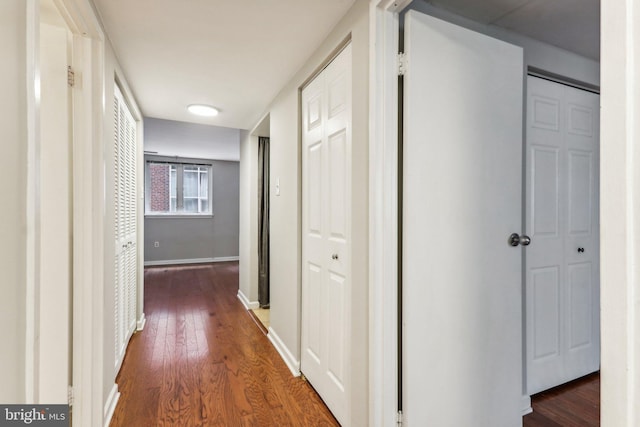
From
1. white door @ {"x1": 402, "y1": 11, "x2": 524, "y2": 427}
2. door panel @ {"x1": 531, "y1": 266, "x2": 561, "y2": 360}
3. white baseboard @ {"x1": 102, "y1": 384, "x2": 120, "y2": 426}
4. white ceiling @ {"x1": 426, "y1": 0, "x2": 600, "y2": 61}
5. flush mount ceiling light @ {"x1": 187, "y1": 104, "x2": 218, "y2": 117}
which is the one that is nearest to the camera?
white door @ {"x1": 402, "y1": 11, "x2": 524, "y2": 427}

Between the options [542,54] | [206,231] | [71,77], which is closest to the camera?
[71,77]

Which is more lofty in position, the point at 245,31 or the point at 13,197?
the point at 245,31

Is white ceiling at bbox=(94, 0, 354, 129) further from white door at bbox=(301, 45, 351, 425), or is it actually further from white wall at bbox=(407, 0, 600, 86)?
white wall at bbox=(407, 0, 600, 86)

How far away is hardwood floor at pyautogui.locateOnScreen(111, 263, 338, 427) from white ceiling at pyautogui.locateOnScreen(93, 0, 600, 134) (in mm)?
2172

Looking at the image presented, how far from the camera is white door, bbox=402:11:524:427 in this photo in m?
1.27

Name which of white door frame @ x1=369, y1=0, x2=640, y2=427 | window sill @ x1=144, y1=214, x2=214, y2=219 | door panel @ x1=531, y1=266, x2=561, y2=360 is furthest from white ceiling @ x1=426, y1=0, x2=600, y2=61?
window sill @ x1=144, y1=214, x2=214, y2=219

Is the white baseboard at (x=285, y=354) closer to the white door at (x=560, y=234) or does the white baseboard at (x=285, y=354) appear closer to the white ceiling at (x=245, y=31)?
the white door at (x=560, y=234)

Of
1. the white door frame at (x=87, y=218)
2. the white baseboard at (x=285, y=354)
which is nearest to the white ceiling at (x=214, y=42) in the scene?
the white door frame at (x=87, y=218)

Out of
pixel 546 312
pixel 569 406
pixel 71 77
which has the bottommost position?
pixel 569 406

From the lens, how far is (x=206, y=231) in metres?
6.85

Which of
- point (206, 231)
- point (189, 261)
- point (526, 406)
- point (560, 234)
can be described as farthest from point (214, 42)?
point (189, 261)

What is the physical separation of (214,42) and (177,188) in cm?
552
